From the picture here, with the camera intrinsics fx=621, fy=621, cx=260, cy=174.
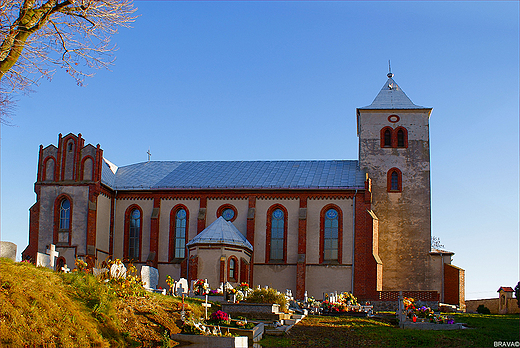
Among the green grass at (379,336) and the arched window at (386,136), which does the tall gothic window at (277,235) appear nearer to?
the arched window at (386,136)

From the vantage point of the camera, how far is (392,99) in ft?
154

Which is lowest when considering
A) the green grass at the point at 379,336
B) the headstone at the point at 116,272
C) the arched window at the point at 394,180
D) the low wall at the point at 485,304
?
the low wall at the point at 485,304

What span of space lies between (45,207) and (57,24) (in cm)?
2564

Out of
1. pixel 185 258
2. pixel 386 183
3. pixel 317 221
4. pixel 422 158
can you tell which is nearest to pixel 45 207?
pixel 185 258

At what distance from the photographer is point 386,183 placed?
146ft

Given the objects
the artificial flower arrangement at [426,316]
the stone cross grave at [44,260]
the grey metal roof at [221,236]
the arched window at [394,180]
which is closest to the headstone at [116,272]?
the stone cross grave at [44,260]

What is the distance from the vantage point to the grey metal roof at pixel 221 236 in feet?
130

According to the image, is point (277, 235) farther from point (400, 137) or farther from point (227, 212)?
point (400, 137)

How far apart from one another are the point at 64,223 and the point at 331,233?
1805 cm

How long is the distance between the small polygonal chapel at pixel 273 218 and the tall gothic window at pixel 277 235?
75 millimetres

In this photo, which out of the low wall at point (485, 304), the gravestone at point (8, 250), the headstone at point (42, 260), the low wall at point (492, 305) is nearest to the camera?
the gravestone at point (8, 250)

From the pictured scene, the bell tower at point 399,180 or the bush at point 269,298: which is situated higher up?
the bell tower at point 399,180

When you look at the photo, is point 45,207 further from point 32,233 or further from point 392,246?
point 392,246

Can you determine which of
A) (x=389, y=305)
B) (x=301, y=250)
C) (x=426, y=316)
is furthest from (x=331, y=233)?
(x=426, y=316)
